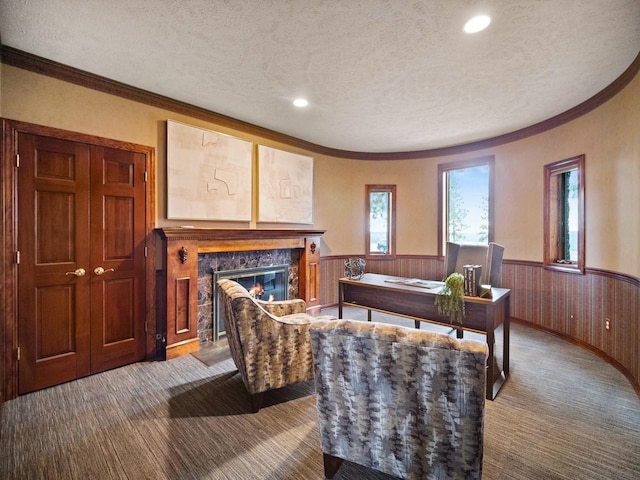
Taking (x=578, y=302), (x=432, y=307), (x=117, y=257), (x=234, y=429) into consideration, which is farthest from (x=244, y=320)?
(x=578, y=302)

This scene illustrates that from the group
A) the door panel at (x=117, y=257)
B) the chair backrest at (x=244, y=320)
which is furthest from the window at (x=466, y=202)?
the door panel at (x=117, y=257)

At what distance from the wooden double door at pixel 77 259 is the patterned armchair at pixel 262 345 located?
138 cm

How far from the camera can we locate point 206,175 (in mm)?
3498

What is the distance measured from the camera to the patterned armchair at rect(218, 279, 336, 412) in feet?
6.89

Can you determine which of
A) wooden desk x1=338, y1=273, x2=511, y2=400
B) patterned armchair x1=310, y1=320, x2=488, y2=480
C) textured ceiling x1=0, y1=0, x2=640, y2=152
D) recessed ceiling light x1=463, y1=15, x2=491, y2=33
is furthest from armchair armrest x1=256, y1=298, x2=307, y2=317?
recessed ceiling light x1=463, y1=15, x2=491, y2=33

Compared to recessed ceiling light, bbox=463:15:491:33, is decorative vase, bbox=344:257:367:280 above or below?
below

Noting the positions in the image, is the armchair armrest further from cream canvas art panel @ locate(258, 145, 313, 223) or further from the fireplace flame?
cream canvas art panel @ locate(258, 145, 313, 223)

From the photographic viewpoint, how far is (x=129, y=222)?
297cm

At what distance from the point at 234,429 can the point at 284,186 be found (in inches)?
126

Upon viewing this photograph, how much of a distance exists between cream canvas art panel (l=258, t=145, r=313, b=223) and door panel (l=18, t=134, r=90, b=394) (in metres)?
1.98

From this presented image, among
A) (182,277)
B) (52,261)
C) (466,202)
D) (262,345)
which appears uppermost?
(466,202)

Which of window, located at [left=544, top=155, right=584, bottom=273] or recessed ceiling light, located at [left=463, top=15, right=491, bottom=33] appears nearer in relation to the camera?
recessed ceiling light, located at [left=463, top=15, right=491, bottom=33]

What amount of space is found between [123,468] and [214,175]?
2837mm

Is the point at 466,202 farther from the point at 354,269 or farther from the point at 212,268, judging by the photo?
the point at 212,268
